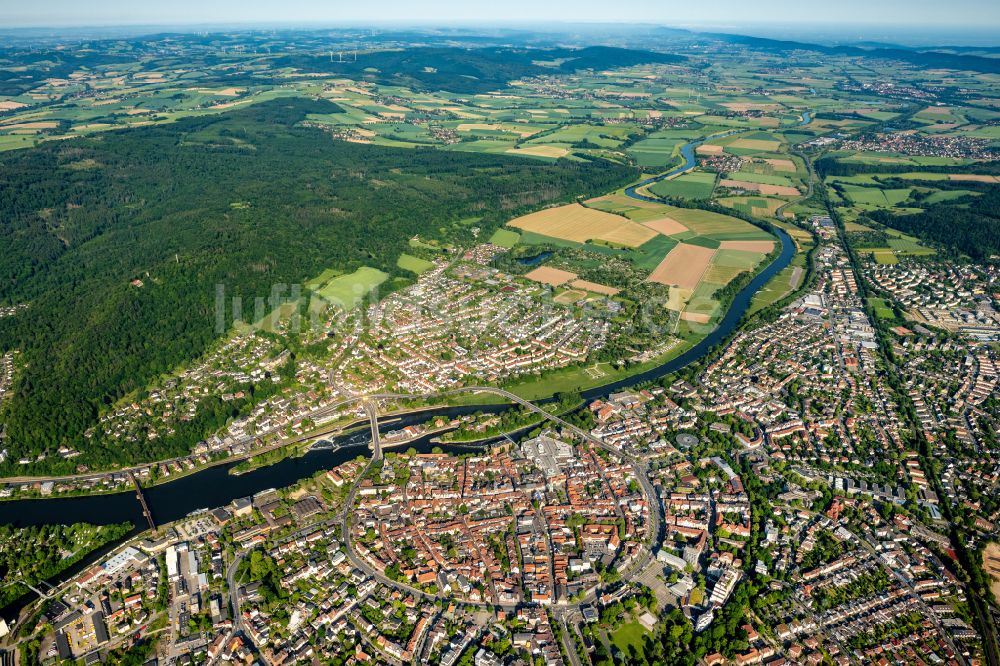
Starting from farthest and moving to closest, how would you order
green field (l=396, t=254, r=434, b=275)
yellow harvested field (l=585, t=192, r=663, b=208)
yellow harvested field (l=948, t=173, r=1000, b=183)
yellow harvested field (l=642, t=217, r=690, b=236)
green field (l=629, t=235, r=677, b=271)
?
yellow harvested field (l=948, t=173, r=1000, b=183), yellow harvested field (l=585, t=192, r=663, b=208), yellow harvested field (l=642, t=217, r=690, b=236), green field (l=629, t=235, r=677, b=271), green field (l=396, t=254, r=434, b=275)

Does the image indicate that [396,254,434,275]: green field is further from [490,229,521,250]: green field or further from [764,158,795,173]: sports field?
[764,158,795,173]: sports field

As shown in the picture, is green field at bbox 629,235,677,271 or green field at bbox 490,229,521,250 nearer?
green field at bbox 629,235,677,271


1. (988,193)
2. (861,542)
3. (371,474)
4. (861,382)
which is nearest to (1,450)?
(371,474)

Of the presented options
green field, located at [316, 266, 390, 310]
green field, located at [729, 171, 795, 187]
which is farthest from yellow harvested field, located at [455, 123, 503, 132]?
green field, located at [316, 266, 390, 310]

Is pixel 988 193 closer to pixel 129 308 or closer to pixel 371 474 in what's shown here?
pixel 371 474

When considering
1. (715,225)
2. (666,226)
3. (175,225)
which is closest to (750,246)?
(715,225)

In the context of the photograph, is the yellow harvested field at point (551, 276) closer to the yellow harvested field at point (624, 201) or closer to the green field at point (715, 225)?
the green field at point (715, 225)

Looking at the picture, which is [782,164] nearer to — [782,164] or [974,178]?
[782,164]
